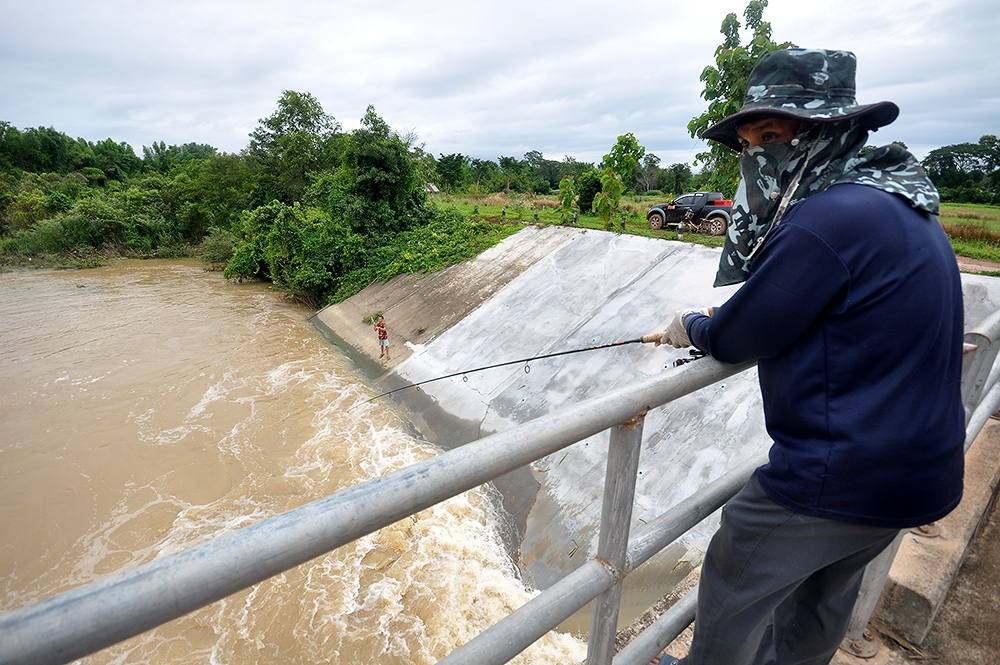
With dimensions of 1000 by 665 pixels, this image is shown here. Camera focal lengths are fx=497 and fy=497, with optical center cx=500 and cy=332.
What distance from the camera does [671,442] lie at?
7055mm

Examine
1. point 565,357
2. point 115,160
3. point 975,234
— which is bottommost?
point 565,357

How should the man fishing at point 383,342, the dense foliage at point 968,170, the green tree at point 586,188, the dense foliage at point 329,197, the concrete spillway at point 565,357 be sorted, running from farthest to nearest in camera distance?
the dense foliage at point 968,170 → the green tree at point 586,188 → the dense foliage at point 329,197 → the man fishing at point 383,342 → the concrete spillway at point 565,357

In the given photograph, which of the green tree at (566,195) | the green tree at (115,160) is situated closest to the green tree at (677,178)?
the green tree at (566,195)

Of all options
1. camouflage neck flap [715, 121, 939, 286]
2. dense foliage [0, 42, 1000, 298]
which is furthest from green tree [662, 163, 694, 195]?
camouflage neck flap [715, 121, 939, 286]

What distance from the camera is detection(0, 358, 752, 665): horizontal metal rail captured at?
496mm

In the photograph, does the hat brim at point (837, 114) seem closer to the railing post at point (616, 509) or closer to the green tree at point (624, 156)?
the railing post at point (616, 509)

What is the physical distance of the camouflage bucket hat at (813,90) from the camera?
132 centimetres

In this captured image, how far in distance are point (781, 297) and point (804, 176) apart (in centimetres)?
50

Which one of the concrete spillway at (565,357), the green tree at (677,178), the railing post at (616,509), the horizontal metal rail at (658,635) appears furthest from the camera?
the green tree at (677,178)

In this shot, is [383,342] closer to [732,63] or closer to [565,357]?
[565,357]

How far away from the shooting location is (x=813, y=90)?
1.35 m

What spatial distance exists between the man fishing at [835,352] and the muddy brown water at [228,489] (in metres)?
4.38

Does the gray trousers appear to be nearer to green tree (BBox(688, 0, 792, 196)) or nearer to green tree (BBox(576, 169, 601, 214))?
green tree (BBox(688, 0, 792, 196))

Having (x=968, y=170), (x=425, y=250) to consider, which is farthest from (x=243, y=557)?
(x=968, y=170)
